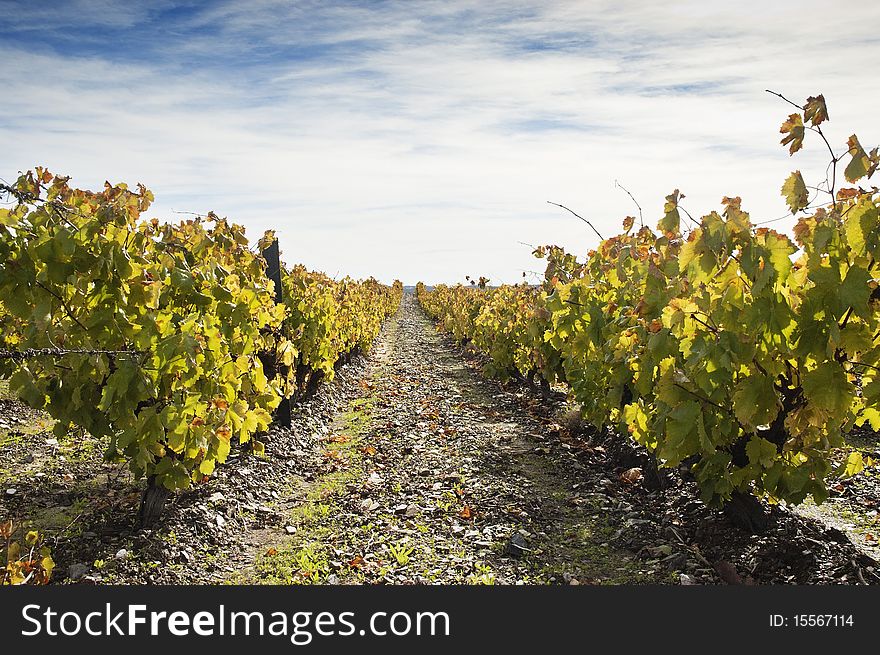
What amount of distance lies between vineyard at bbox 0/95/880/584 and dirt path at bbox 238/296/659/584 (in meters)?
0.03

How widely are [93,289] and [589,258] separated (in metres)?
5.29

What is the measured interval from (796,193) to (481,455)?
4746mm

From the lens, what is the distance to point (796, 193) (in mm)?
3494

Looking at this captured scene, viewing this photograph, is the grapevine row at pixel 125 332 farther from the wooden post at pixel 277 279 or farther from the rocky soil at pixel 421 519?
the wooden post at pixel 277 279

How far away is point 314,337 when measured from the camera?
9273mm

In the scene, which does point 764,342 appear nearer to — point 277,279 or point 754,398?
point 754,398

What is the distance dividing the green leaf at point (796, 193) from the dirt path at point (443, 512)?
2.56 meters

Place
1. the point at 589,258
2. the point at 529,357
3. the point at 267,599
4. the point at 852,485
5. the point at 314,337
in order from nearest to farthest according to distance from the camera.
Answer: the point at 267,599, the point at 852,485, the point at 589,258, the point at 314,337, the point at 529,357

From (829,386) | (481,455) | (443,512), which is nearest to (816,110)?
(829,386)

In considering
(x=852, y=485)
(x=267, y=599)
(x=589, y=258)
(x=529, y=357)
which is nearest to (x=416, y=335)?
(x=529, y=357)

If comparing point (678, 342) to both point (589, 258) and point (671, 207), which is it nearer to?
point (671, 207)

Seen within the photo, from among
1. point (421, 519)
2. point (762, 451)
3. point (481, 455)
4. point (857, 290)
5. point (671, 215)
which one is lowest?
point (421, 519)

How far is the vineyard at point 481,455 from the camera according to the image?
3.54m

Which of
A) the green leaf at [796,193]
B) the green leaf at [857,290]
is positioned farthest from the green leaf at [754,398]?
the green leaf at [796,193]
